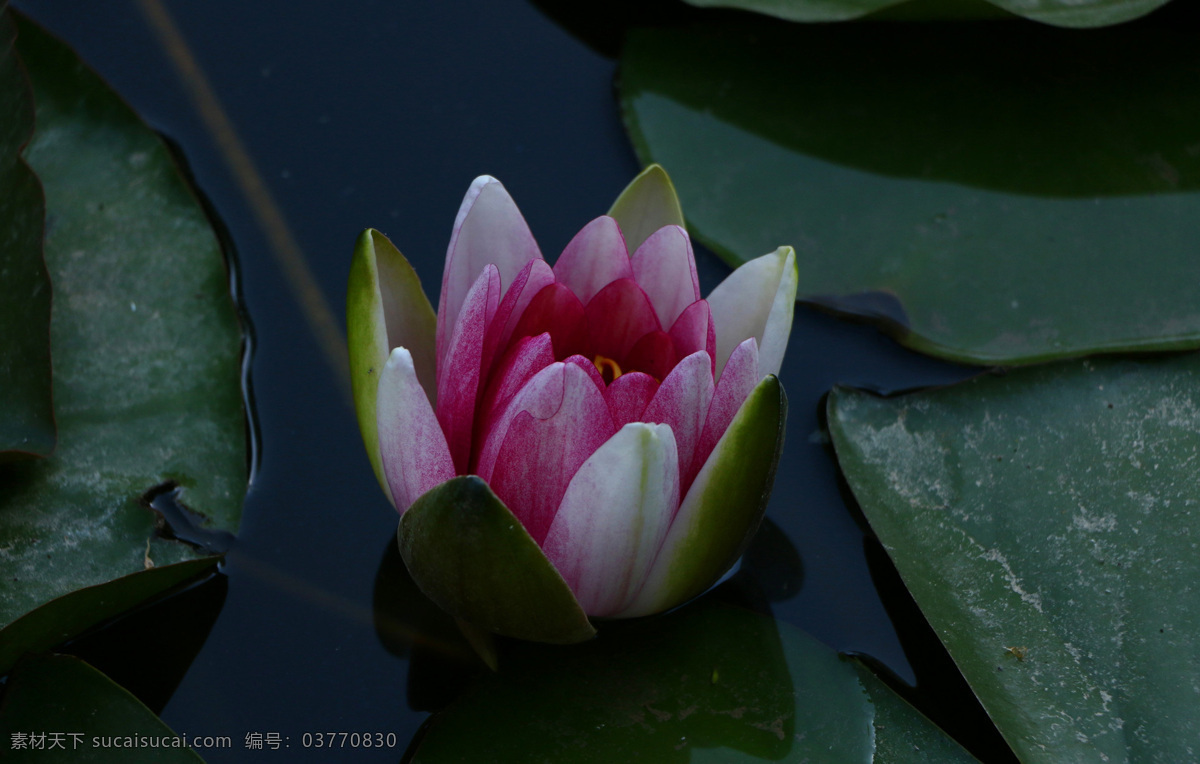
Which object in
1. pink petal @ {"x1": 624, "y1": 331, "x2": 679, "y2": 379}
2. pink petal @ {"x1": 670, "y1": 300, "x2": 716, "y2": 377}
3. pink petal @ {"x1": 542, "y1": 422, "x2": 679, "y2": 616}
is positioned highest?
pink petal @ {"x1": 670, "y1": 300, "x2": 716, "y2": 377}

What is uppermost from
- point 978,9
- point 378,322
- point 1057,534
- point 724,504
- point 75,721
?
point 978,9

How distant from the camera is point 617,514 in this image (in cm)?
80

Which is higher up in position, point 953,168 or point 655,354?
point 953,168

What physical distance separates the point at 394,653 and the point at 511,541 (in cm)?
38

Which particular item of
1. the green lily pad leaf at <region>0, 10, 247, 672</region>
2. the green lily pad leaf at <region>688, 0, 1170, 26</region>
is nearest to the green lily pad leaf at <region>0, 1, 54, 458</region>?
the green lily pad leaf at <region>0, 10, 247, 672</region>

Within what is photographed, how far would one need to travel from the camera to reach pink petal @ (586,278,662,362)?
95cm

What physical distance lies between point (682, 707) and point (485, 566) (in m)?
0.30

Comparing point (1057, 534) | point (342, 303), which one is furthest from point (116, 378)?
point (1057, 534)

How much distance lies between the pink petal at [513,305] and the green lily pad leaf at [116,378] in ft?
1.37

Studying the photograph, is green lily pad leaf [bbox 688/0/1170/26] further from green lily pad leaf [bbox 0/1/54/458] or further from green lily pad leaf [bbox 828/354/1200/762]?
green lily pad leaf [bbox 0/1/54/458]

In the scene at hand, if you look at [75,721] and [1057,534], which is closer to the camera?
[75,721]

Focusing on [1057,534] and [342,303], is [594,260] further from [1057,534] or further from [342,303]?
[1057,534]

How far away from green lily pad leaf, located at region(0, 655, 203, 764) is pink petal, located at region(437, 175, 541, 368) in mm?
475

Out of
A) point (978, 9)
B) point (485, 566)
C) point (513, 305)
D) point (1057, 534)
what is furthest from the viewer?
point (978, 9)
